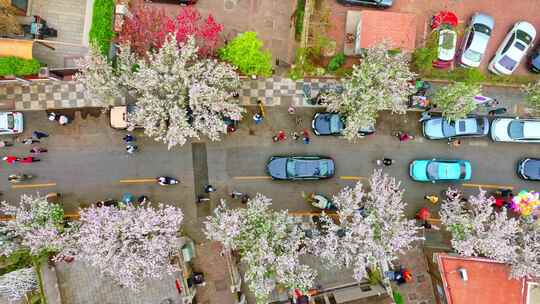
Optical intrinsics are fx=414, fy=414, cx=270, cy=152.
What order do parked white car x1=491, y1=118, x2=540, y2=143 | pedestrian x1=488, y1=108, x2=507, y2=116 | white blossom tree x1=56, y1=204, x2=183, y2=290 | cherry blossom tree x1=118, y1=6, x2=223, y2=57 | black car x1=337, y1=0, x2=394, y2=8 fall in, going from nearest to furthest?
white blossom tree x1=56, y1=204, x2=183, y2=290 → cherry blossom tree x1=118, y1=6, x2=223, y2=57 → parked white car x1=491, y1=118, x2=540, y2=143 → black car x1=337, y1=0, x2=394, y2=8 → pedestrian x1=488, y1=108, x2=507, y2=116

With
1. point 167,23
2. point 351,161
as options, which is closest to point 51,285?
point 167,23

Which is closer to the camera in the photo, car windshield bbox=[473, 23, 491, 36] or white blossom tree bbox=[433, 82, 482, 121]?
white blossom tree bbox=[433, 82, 482, 121]

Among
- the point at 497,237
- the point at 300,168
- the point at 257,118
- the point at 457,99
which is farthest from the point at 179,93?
the point at 497,237

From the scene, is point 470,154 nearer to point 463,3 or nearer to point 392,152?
point 392,152

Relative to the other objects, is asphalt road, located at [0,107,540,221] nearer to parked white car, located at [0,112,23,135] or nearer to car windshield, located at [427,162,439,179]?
parked white car, located at [0,112,23,135]

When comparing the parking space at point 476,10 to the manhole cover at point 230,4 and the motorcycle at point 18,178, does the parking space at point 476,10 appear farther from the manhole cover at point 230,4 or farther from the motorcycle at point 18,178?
the motorcycle at point 18,178

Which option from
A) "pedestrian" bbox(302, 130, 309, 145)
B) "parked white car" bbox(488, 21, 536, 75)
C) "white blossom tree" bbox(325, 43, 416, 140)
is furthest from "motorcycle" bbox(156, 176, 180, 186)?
"parked white car" bbox(488, 21, 536, 75)
